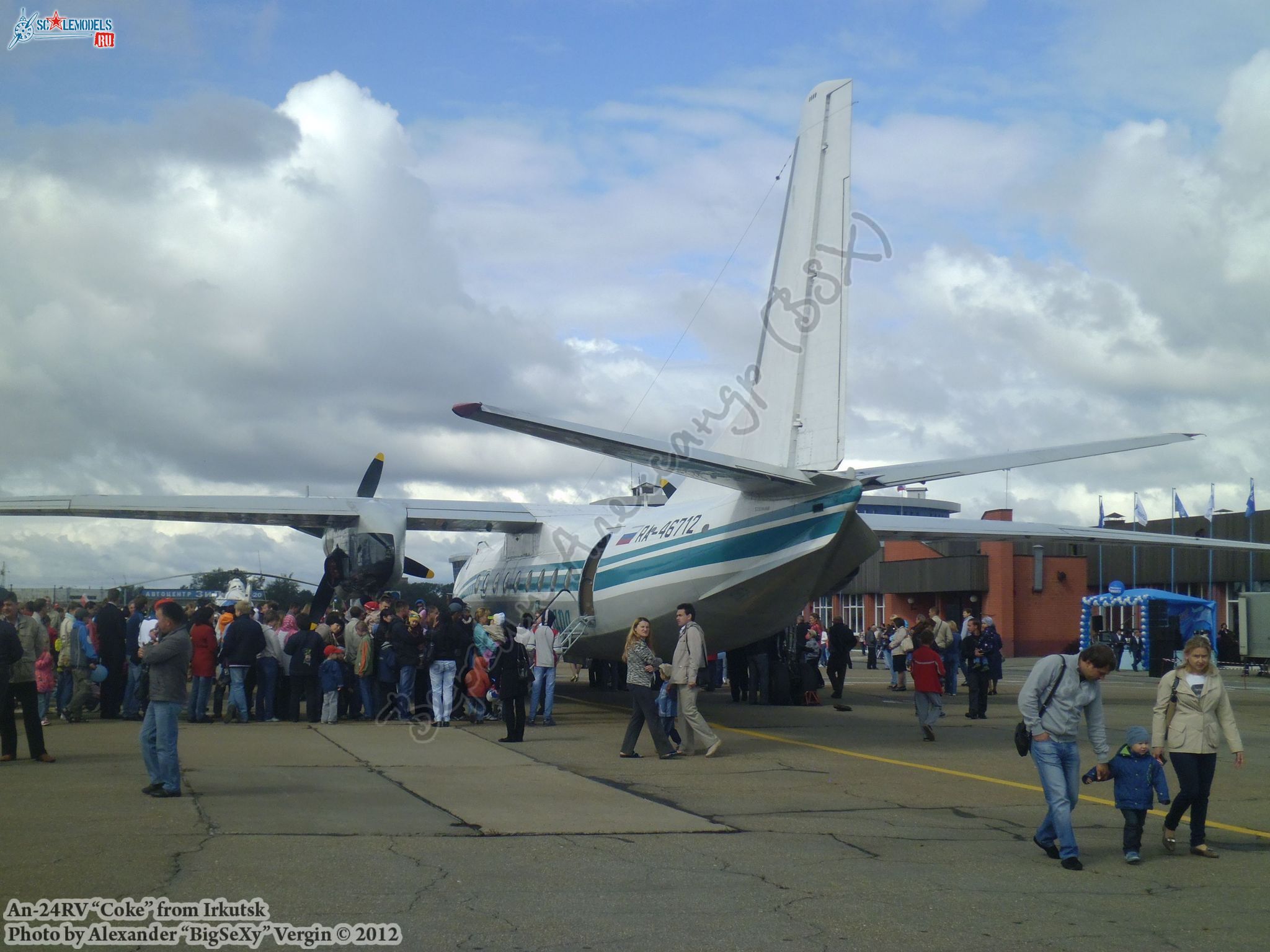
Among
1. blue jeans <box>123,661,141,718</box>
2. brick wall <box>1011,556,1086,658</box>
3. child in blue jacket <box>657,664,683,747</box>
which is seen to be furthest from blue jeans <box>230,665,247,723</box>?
brick wall <box>1011,556,1086,658</box>

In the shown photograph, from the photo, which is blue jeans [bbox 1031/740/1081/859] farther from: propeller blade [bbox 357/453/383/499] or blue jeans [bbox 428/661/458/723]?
propeller blade [bbox 357/453/383/499]

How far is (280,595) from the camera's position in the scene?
42.9 meters

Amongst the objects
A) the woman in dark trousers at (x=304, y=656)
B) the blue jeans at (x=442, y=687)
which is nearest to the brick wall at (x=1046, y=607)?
the blue jeans at (x=442, y=687)

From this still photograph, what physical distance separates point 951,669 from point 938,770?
34.4ft

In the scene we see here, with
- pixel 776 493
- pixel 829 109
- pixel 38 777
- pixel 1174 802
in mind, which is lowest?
pixel 38 777

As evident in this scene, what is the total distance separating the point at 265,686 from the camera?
1630 cm

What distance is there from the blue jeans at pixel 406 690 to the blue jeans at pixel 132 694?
386 centimetres

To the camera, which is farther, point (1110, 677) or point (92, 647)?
point (1110, 677)

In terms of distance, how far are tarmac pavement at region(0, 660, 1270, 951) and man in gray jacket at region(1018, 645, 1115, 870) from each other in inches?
11.2

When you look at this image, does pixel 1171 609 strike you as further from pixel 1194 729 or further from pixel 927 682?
pixel 1194 729

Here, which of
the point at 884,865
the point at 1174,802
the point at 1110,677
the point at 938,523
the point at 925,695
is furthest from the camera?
the point at 1110,677

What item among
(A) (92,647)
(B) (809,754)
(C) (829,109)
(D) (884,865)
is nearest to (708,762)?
(B) (809,754)

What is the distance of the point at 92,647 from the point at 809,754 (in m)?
10.2

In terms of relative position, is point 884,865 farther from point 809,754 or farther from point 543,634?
point 543,634
